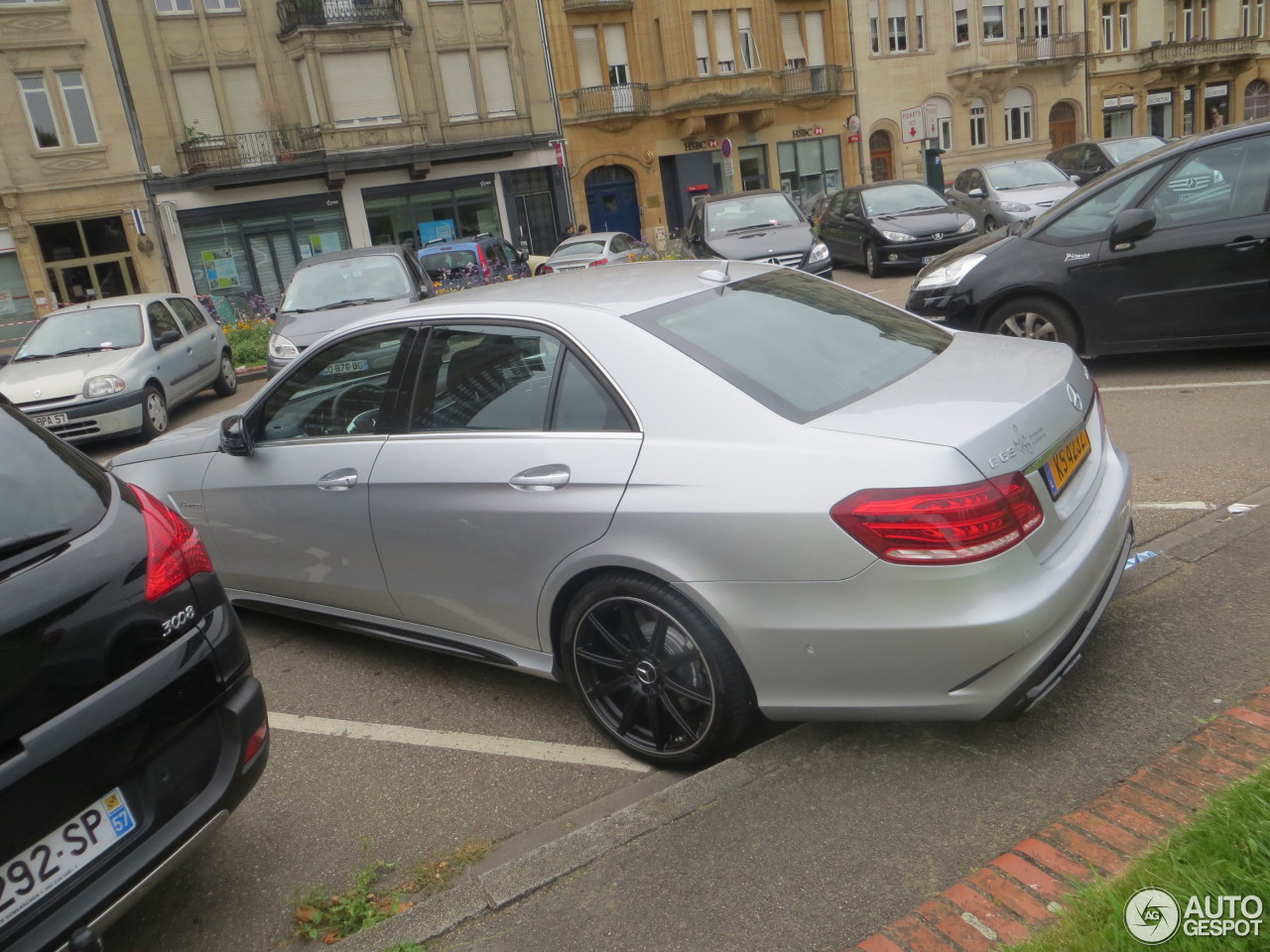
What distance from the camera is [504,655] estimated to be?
12.2 ft

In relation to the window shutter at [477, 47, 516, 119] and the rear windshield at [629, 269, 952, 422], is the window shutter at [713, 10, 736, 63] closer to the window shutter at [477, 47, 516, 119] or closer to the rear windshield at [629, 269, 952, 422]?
the window shutter at [477, 47, 516, 119]

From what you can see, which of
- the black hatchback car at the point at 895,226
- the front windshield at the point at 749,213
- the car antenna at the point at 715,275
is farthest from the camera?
the black hatchback car at the point at 895,226

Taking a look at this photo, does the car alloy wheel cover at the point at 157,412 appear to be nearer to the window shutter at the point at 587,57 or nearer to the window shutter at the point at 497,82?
the window shutter at the point at 497,82

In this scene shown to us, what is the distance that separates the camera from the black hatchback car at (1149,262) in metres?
6.80

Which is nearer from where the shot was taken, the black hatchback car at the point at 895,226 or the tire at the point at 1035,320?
the tire at the point at 1035,320

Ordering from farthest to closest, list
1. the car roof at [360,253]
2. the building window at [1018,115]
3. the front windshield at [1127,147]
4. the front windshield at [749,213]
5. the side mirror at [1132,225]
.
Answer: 1. the building window at [1018,115]
2. the front windshield at [1127,147]
3. the front windshield at [749,213]
4. the car roof at [360,253]
5. the side mirror at [1132,225]

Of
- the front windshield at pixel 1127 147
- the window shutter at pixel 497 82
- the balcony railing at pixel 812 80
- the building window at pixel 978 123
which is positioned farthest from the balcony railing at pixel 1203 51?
the front windshield at pixel 1127 147

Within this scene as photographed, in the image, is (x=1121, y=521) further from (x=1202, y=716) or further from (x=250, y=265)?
(x=250, y=265)

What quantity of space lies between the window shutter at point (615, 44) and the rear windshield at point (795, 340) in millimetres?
35011

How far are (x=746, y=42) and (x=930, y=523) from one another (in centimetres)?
3847

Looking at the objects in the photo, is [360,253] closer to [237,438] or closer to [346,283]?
[346,283]

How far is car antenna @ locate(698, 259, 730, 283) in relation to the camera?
12.9ft

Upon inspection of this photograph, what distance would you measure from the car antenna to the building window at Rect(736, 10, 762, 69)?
120 feet

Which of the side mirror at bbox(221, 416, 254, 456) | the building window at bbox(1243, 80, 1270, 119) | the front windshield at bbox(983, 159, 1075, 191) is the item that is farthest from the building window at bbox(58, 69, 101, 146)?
the building window at bbox(1243, 80, 1270, 119)
